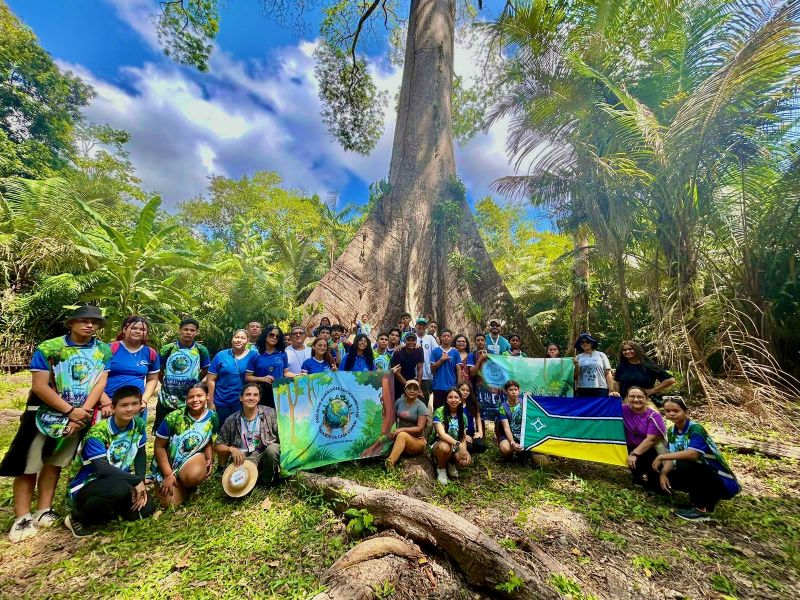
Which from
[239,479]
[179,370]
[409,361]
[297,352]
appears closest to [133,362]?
[179,370]

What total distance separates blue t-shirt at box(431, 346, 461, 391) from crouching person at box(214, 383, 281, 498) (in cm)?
214

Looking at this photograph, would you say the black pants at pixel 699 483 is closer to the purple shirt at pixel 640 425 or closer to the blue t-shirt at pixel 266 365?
the purple shirt at pixel 640 425

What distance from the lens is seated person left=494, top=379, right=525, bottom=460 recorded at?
4.12 meters

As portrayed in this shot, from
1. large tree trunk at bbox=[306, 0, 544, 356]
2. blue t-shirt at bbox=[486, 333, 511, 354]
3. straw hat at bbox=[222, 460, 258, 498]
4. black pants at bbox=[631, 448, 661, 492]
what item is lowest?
black pants at bbox=[631, 448, 661, 492]

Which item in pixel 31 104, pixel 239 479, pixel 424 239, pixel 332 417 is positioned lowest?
pixel 239 479

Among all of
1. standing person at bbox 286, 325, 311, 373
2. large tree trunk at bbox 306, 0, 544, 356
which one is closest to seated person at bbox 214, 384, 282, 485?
standing person at bbox 286, 325, 311, 373

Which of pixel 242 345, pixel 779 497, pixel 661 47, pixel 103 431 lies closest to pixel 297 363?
pixel 242 345

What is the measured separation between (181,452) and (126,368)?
0.96 m

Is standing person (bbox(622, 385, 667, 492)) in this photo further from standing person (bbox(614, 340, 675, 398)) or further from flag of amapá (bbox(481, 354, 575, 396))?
flag of amapá (bbox(481, 354, 575, 396))

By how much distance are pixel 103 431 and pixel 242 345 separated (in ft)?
4.57

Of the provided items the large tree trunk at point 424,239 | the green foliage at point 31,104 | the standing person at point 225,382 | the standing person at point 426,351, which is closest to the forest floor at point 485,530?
the standing person at point 225,382

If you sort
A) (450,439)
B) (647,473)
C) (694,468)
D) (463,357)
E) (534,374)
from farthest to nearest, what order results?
(534,374)
(463,357)
(450,439)
(647,473)
(694,468)

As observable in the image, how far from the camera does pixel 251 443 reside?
3496 millimetres

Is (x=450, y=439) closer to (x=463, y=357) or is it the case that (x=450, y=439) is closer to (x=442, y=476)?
(x=442, y=476)
